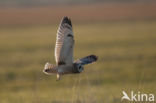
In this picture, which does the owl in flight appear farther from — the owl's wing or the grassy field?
the grassy field

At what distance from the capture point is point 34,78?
16.4 metres

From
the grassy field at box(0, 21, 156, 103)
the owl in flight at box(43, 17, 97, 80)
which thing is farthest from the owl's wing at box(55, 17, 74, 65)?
the grassy field at box(0, 21, 156, 103)

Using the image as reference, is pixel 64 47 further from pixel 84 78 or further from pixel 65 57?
pixel 84 78

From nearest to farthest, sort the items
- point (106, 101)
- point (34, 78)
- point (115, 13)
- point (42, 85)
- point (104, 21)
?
point (106, 101)
point (42, 85)
point (34, 78)
point (104, 21)
point (115, 13)

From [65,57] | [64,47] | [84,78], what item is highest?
[64,47]

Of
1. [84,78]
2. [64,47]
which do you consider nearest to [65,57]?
[64,47]

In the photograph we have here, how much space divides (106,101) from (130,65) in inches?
328

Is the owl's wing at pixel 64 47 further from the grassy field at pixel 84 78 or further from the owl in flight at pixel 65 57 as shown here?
the grassy field at pixel 84 78

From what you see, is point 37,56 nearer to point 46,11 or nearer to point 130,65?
point 130,65

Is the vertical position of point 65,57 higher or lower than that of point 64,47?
lower

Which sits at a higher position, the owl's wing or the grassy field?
the owl's wing

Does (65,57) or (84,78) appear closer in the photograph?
(65,57)

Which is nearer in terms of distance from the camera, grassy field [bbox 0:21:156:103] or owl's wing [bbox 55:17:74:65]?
owl's wing [bbox 55:17:74:65]

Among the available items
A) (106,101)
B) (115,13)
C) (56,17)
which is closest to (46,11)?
(56,17)
